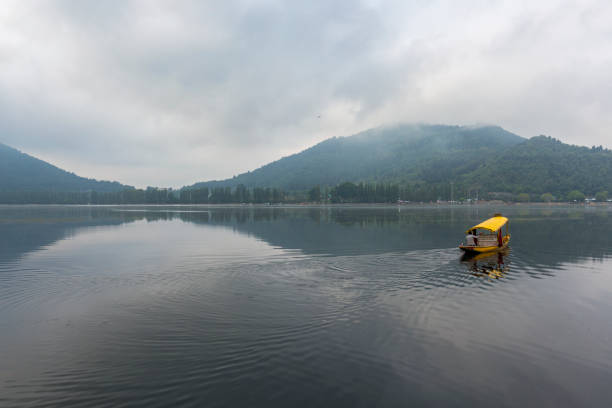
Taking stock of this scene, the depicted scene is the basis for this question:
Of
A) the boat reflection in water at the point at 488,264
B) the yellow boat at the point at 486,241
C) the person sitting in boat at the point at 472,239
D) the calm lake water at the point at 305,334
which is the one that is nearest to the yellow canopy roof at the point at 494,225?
the yellow boat at the point at 486,241

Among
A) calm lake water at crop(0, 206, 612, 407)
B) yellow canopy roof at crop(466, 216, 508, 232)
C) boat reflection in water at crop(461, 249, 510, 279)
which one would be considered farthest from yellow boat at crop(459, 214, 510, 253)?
calm lake water at crop(0, 206, 612, 407)

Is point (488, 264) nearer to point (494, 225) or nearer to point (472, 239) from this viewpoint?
point (472, 239)

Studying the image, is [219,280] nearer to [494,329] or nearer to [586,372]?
[494,329]

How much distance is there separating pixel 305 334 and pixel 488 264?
20.7 m

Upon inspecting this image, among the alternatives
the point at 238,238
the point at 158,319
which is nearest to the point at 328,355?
the point at 158,319

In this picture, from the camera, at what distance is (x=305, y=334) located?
42.8 feet

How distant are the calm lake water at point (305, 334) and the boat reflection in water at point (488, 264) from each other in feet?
1.15

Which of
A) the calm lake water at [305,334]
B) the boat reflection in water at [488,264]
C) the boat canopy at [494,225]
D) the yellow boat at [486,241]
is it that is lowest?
the boat reflection in water at [488,264]

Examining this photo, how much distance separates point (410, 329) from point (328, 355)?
13.5 feet

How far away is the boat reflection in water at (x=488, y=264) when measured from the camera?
79.4 ft

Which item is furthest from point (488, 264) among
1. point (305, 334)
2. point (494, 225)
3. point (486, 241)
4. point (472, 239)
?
point (305, 334)

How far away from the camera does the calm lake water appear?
9430 mm

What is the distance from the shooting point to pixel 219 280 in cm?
2148

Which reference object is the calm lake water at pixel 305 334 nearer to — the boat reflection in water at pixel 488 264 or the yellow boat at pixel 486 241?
the boat reflection in water at pixel 488 264
